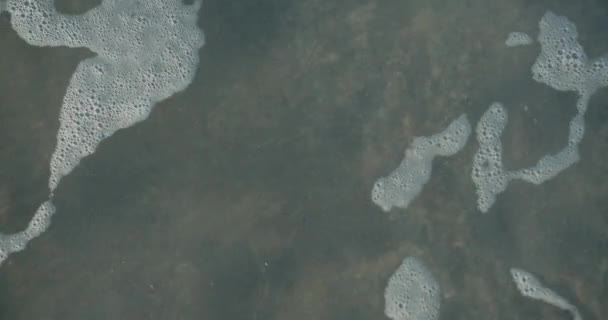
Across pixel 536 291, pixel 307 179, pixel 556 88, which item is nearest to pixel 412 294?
pixel 536 291

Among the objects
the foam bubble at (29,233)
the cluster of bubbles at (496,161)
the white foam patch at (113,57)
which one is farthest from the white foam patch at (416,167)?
the foam bubble at (29,233)

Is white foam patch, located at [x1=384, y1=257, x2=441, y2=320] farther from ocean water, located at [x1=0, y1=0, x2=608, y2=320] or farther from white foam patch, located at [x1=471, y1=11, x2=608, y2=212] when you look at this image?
white foam patch, located at [x1=471, y1=11, x2=608, y2=212]

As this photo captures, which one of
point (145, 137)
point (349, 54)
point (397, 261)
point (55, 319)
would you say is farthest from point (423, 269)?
point (55, 319)

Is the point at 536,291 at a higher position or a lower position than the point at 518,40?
lower

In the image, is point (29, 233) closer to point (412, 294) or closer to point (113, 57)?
point (113, 57)

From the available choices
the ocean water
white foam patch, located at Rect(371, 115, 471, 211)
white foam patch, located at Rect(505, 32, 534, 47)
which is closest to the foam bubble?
the ocean water

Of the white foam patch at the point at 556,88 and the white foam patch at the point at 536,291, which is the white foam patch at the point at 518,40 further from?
the white foam patch at the point at 536,291
